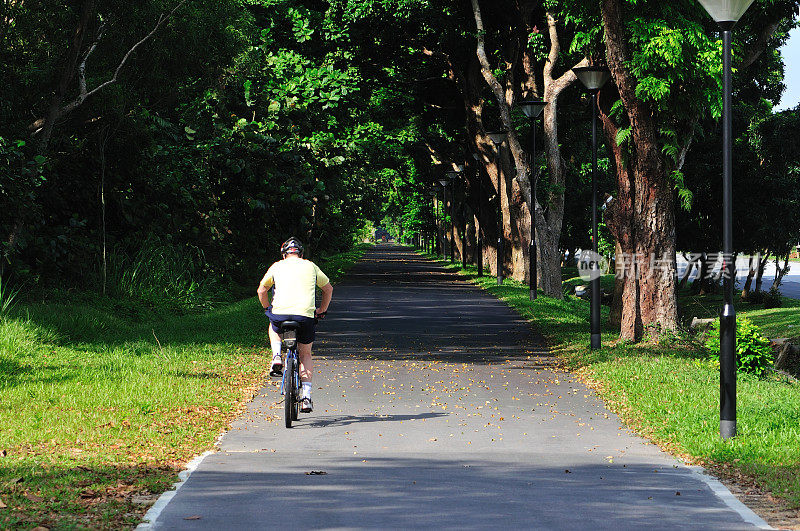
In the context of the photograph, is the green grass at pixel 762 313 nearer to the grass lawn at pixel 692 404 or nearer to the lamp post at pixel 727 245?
the grass lawn at pixel 692 404

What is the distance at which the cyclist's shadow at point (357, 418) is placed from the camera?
35.6 ft

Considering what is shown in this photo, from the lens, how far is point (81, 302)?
21438 mm

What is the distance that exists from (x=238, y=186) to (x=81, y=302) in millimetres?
8474

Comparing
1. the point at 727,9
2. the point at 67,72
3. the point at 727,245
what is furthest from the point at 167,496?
the point at 67,72

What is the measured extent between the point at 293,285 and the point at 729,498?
190 inches

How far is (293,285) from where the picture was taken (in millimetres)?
10602

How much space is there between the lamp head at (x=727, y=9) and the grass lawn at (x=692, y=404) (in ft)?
12.2

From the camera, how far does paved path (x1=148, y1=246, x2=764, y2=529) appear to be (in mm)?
6797

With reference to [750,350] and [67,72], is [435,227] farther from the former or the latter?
[750,350]

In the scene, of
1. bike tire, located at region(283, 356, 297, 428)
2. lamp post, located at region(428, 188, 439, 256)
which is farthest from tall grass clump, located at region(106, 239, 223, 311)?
lamp post, located at region(428, 188, 439, 256)

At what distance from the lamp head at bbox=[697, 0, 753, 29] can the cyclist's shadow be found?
4832mm

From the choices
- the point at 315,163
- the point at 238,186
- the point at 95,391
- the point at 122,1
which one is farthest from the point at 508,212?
the point at 95,391

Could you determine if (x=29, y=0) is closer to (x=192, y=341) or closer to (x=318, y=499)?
(x=192, y=341)

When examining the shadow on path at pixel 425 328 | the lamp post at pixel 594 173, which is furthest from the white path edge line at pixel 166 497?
the lamp post at pixel 594 173
